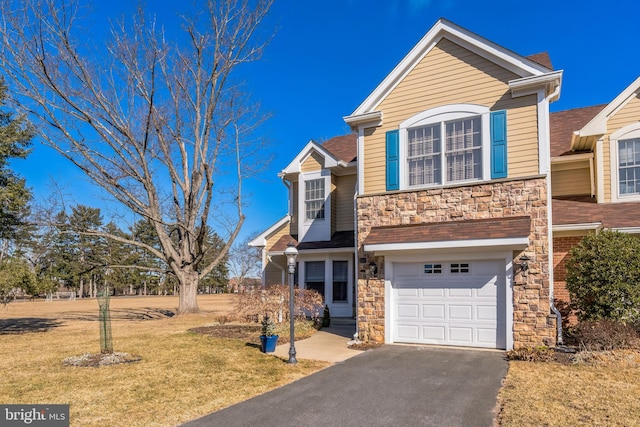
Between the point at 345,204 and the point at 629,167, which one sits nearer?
the point at 629,167

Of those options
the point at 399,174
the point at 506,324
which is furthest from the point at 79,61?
the point at 506,324

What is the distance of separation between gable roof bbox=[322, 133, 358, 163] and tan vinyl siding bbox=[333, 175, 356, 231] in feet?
2.78

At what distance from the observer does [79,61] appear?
18109 millimetres

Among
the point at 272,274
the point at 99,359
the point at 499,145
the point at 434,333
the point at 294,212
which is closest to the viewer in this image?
the point at 99,359

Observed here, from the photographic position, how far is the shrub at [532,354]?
28.7ft

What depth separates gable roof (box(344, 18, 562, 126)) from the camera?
996 cm

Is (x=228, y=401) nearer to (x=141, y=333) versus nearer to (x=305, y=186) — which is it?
(x=141, y=333)

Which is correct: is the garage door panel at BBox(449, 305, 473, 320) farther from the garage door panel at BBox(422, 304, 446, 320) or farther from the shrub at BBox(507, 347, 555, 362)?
the shrub at BBox(507, 347, 555, 362)

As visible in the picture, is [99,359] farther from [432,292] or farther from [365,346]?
[432,292]

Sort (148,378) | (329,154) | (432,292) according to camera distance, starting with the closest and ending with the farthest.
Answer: (148,378), (432,292), (329,154)

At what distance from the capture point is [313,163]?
17406 mm

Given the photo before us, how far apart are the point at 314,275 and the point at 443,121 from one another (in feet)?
26.6

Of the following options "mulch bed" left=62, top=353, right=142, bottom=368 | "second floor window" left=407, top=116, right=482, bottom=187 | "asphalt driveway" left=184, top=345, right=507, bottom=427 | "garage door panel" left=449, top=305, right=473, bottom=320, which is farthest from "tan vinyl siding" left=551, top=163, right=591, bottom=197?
"mulch bed" left=62, top=353, right=142, bottom=368

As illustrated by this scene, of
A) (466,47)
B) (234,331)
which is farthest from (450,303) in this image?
(234,331)
